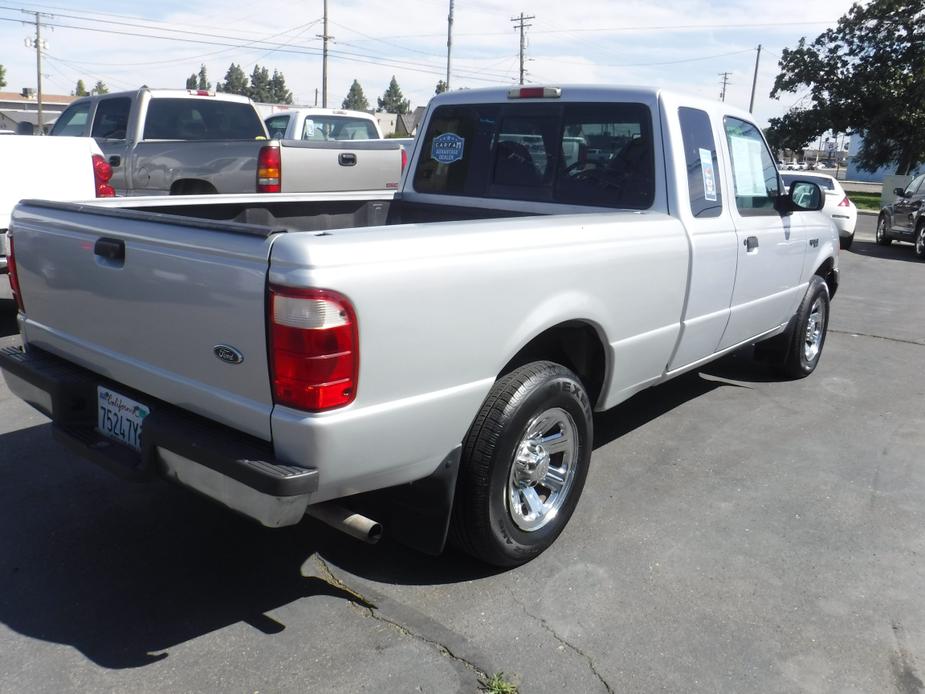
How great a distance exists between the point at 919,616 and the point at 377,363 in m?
2.33

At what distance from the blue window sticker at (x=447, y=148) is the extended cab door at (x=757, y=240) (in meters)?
1.52

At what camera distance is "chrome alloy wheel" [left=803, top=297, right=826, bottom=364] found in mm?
6352

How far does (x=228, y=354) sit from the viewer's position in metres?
2.62

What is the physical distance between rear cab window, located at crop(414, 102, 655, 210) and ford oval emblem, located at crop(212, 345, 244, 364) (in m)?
2.33

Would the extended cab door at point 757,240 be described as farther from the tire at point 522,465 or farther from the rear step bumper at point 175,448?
the rear step bumper at point 175,448

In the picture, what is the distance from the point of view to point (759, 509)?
4.10m

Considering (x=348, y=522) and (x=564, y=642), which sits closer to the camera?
(x=348, y=522)

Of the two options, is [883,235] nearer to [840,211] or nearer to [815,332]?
[840,211]

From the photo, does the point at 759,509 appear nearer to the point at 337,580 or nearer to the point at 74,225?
the point at 337,580

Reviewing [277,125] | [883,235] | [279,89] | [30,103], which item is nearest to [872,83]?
[883,235]

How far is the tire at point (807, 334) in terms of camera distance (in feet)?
19.9

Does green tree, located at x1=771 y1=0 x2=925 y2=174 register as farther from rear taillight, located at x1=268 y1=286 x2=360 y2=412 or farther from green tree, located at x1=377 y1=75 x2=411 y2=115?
green tree, located at x1=377 y1=75 x2=411 y2=115

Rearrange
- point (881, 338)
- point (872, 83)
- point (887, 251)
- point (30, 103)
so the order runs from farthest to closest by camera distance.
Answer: point (30, 103) < point (872, 83) < point (887, 251) < point (881, 338)

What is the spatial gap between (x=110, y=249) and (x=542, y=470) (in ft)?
6.13
